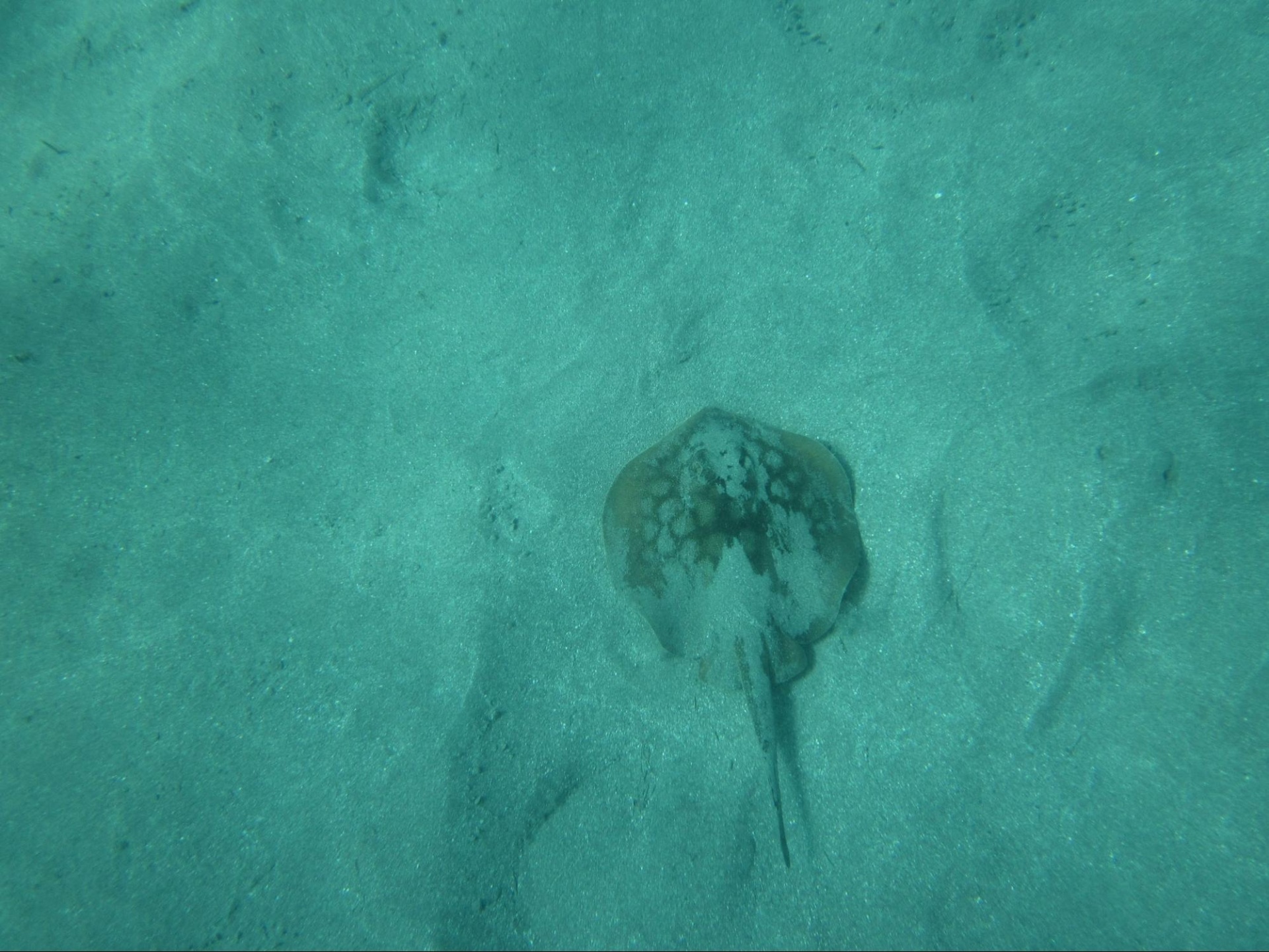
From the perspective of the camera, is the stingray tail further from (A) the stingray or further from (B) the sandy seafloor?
(B) the sandy seafloor

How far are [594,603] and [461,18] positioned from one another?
482 cm

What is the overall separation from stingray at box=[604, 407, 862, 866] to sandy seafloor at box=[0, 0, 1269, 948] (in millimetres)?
302

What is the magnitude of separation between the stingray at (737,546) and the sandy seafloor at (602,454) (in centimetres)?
30

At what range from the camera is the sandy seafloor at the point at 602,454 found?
3041mm

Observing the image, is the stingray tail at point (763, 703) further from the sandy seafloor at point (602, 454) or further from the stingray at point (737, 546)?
the sandy seafloor at point (602, 454)

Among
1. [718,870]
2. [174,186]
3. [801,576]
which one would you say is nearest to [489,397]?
[801,576]

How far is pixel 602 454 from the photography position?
3.93m

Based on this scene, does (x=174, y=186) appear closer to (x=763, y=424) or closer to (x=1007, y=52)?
(x=763, y=424)

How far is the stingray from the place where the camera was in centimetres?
326

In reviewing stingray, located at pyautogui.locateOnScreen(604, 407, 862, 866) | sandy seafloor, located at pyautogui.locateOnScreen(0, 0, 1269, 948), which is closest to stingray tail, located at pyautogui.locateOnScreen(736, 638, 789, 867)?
stingray, located at pyautogui.locateOnScreen(604, 407, 862, 866)

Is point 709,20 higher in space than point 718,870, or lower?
higher

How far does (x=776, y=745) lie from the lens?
324 cm

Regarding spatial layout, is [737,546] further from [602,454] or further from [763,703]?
[602,454]

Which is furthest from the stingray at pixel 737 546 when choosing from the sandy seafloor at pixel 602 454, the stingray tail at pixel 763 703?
the sandy seafloor at pixel 602 454
